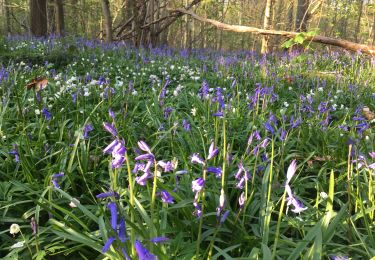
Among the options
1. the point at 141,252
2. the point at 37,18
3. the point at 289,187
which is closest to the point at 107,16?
the point at 37,18

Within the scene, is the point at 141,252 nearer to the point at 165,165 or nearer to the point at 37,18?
the point at 165,165

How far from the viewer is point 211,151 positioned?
1331mm

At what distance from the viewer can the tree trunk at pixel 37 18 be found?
12.6 m

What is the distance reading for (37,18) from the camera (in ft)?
41.9

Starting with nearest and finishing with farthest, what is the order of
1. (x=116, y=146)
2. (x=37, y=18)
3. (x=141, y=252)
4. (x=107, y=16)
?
(x=141, y=252) < (x=116, y=146) < (x=107, y=16) < (x=37, y=18)

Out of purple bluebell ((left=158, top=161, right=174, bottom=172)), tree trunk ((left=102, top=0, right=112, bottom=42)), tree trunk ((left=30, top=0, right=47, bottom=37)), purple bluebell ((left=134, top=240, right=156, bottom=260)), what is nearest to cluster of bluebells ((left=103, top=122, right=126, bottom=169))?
purple bluebell ((left=158, top=161, right=174, bottom=172))

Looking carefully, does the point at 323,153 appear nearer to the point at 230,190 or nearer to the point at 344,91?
the point at 230,190

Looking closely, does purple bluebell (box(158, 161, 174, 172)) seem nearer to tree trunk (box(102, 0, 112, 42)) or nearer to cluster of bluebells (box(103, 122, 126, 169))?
cluster of bluebells (box(103, 122, 126, 169))

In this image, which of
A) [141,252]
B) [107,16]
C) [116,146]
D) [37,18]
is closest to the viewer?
[141,252]

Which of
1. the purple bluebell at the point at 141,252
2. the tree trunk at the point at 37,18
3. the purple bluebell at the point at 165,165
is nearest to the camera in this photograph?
the purple bluebell at the point at 141,252

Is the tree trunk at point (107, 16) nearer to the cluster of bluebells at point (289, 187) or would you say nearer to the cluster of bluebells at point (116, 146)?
the cluster of bluebells at point (116, 146)

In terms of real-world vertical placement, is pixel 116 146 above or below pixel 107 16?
below

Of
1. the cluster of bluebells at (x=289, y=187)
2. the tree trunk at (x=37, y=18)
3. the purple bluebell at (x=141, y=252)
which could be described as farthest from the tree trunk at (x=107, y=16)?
the purple bluebell at (x=141, y=252)

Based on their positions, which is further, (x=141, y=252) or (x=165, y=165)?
(x=165, y=165)
